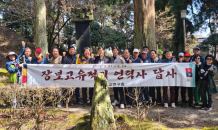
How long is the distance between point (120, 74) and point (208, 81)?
256 cm

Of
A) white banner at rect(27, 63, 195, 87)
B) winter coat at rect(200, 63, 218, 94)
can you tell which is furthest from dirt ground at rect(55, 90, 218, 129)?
white banner at rect(27, 63, 195, 87)

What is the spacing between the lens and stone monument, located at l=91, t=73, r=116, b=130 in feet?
9.55

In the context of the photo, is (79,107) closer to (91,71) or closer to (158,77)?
(91,71)

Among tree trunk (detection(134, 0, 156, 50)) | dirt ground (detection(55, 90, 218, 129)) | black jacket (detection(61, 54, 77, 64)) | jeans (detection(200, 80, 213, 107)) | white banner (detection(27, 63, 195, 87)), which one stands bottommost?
dirt ground (detection(55, 90, 218, 129))

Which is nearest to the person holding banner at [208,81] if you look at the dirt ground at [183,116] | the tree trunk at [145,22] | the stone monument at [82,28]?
the dirt ground at [183,116]

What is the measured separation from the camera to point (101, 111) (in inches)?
116

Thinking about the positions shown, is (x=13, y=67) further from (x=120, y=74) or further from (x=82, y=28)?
(x=82, y=28)

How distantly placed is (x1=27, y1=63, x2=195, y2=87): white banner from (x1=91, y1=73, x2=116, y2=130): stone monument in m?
2.12

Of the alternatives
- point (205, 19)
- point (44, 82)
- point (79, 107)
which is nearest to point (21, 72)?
point (44, 82)

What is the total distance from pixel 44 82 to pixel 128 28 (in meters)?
13.8

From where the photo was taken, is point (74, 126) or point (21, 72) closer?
point (74, 126)

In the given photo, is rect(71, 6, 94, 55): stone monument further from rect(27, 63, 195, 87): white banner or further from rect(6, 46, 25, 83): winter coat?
rect(6, 46, 25, 83): winter coat

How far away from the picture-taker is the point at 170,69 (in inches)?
208

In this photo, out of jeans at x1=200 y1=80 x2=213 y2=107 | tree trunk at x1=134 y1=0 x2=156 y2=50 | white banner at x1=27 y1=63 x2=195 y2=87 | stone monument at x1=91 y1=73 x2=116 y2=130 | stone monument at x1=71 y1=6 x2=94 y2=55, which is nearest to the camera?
stone monument at x1=91 y1=73 x2=116 y2=130
